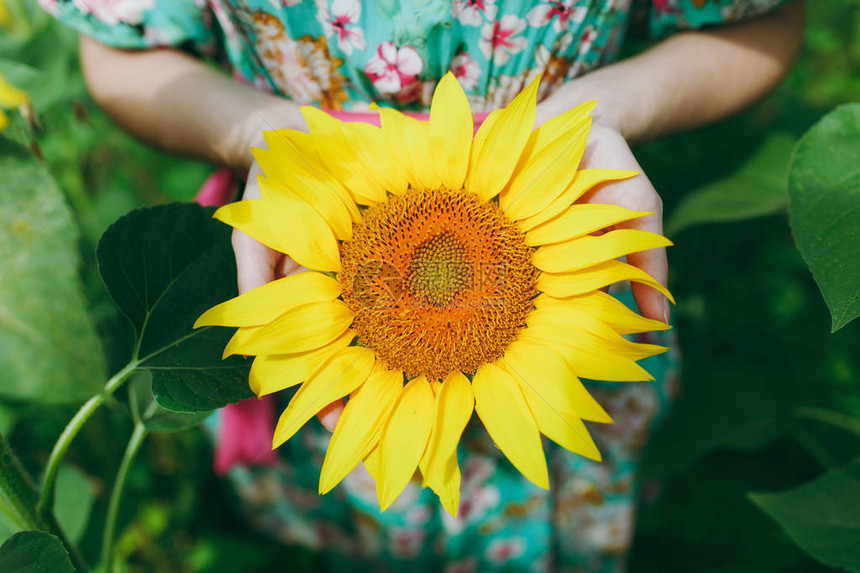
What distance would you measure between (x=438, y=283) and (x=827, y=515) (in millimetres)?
387

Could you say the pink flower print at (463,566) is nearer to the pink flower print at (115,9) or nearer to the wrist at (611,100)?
the wrist at (611,100)

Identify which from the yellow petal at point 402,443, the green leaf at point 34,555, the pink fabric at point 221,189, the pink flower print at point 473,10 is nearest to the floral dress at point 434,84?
the pink flower print at point 473,10

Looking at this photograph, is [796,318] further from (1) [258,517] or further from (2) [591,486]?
(1) [258,517]

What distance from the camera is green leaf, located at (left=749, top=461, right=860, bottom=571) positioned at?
512 millimetres

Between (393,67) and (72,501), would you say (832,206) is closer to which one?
(393,67)

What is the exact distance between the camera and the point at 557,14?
22.3 inches

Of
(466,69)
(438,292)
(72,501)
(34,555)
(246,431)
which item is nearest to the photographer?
(34,555)

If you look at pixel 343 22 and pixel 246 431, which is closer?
pixel 343 22

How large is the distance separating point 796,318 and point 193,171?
49.6 inches

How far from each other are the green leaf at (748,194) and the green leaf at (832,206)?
210mm

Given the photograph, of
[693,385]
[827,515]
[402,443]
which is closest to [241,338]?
[402,443]

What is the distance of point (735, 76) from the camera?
2.34 feet

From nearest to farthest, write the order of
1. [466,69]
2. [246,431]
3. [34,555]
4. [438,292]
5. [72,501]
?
[34,555], [438,292], [466,69], [72,501], [246,431]

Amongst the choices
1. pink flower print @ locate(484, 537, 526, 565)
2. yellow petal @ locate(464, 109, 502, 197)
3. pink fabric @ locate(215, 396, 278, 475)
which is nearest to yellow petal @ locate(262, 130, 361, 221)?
yellow petal @ locate(464, 109, 502, 197)
